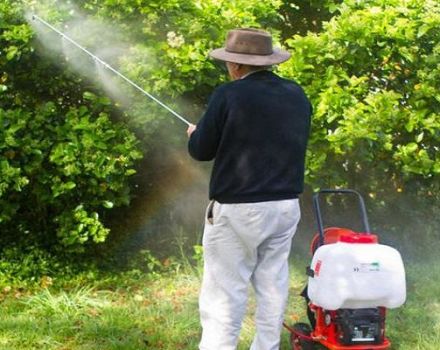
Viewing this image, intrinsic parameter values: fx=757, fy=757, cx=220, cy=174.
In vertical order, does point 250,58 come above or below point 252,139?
above

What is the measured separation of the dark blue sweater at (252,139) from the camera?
396cm

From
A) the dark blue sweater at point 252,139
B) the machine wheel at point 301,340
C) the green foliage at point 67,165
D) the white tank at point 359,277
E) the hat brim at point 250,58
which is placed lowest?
the machine wheel at point 301,340

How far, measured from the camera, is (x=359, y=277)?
414 cm

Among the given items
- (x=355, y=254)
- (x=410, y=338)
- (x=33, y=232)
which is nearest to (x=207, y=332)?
(x=355, y=254)

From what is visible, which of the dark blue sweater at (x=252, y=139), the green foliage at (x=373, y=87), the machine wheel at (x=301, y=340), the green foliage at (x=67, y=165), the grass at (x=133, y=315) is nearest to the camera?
the dark blue sweater at (x=252, y=139)

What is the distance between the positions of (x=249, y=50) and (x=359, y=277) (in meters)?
1.38

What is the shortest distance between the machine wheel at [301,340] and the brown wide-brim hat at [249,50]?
1686 millimetres

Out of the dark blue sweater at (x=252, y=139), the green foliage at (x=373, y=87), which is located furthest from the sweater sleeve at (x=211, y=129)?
the green foliage at (x=373, y=87)

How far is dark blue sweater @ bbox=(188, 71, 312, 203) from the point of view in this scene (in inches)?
156

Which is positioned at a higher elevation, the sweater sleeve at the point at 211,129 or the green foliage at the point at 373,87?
the sweater sleeve at the point at 211,129

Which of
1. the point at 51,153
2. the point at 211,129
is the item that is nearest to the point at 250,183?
the point at 211,129

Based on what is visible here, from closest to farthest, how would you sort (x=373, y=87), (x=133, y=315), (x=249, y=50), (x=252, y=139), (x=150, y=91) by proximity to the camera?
1. (x=252, y=139)
2. (x=249, y=50)
3. (x=133, y=315)
4. (x=150, y=91)
5. (x=373, y=87)

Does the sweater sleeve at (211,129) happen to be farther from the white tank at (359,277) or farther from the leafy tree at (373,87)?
the leafy tree at (373,87)

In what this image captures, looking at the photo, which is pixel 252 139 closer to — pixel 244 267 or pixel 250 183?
pixel 250 183
